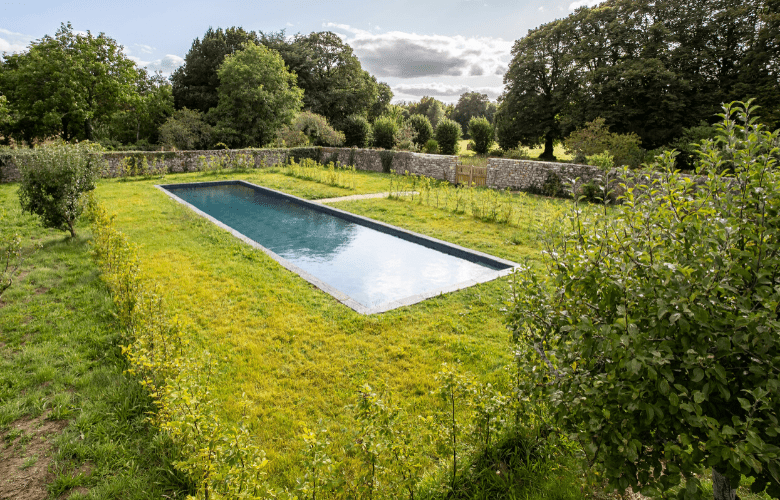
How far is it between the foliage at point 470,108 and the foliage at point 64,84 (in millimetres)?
40640

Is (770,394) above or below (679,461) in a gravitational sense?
above

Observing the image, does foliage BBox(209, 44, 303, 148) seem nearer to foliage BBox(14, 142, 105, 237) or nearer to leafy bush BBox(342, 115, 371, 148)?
leafy bush BBox(342, 115, 371, 148)

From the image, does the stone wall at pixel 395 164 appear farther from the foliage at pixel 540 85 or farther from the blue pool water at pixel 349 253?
the foliage at pixel 540 85

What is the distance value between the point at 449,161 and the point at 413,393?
1334 cm

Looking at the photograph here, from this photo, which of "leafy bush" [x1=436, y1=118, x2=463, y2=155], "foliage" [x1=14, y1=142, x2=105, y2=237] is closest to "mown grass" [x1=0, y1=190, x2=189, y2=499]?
"foliage" [x1=14, y1=142, x2=105, y2=237]

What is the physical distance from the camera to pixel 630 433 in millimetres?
1446

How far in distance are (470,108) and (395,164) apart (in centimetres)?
4189

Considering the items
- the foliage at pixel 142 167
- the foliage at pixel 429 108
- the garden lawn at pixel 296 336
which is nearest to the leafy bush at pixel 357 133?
the foliage at pixel 142 167

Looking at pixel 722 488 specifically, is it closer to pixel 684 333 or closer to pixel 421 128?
pixel 684 333

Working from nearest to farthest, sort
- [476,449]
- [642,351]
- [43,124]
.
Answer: [642,351]
[476,449]
[43,124]

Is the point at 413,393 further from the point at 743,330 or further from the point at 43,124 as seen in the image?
the point at 43,124

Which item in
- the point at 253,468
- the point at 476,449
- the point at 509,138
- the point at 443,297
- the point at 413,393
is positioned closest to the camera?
the point at 253,468

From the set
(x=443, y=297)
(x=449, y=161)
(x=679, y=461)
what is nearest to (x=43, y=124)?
(x=449, y=161)

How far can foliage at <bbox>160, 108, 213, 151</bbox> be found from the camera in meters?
22.9
